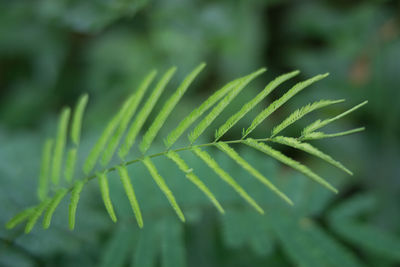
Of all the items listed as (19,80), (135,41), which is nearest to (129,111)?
(135,41)

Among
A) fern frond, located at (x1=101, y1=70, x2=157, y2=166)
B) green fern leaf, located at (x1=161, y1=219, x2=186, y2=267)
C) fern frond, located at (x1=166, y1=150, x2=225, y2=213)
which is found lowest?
green fern leaf, located at (x1=161, y1=219, x2=186, y2=267)

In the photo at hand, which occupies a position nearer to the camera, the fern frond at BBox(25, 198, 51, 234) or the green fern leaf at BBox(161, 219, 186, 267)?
the fern frond at BBox(25, 198, 51, 234)

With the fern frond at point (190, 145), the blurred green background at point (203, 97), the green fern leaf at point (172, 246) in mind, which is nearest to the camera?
the fern frond at point (190, 145)

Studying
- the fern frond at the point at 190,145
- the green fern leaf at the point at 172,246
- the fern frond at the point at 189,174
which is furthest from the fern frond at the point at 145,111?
the green fern leaf at the point at 172,246

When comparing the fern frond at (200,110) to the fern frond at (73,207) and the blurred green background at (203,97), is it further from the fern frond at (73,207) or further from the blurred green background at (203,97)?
the blurred green background at (203,97)

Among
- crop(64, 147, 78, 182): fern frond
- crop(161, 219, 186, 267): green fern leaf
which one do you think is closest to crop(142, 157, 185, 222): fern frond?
crop(64, 147, 78, 182): fern frond

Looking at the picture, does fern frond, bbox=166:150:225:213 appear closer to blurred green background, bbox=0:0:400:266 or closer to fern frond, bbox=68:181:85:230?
fern frond, bbox=68:181:85:230

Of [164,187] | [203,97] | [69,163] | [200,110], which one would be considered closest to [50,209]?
[69,163]

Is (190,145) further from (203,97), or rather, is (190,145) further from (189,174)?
(203,97)
